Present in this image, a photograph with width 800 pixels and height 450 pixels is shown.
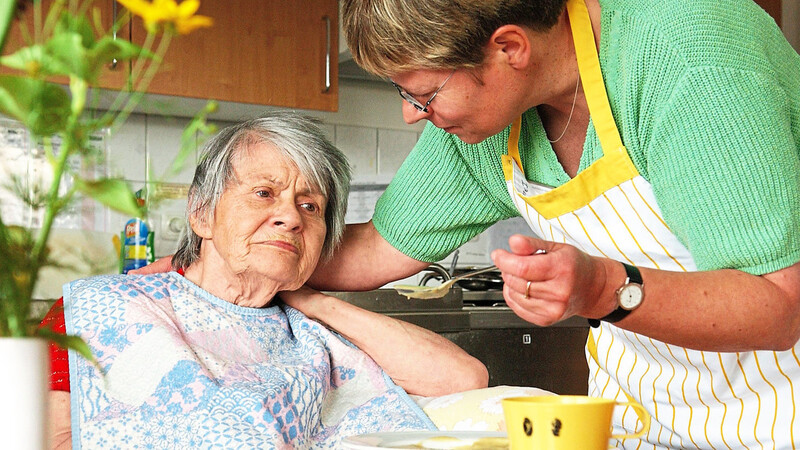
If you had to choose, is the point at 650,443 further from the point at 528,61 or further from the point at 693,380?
the point at 528,61

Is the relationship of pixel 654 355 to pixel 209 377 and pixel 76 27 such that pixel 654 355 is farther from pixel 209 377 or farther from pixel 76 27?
pixel 76 27

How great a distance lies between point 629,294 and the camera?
0.81m

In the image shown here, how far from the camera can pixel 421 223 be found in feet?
4.75

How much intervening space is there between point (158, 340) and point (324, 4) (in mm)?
1984

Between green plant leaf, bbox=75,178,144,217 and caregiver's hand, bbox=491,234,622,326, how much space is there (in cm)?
35

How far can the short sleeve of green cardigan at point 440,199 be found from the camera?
1.42 meters

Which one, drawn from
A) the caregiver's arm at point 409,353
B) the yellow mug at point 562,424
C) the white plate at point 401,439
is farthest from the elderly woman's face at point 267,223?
the yellow mug at point 562,424

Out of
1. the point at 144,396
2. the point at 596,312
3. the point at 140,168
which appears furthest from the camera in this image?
the point at 140,168

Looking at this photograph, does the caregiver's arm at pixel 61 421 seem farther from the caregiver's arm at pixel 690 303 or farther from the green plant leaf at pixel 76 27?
the green plant leaf at pixel 76 27

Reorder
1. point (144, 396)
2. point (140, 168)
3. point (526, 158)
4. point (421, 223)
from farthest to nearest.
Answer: point (140, 168), point (421, 223), point (526, 158), point (144, 396)

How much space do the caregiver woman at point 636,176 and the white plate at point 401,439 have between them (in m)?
0.13

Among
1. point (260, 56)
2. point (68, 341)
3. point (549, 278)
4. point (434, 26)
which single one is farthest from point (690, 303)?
point (260, 56)

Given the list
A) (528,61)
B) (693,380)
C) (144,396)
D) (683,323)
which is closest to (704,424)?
(693,380)

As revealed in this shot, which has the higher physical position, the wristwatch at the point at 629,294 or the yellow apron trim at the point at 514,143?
the yellow apron trim at the point at 514,143
